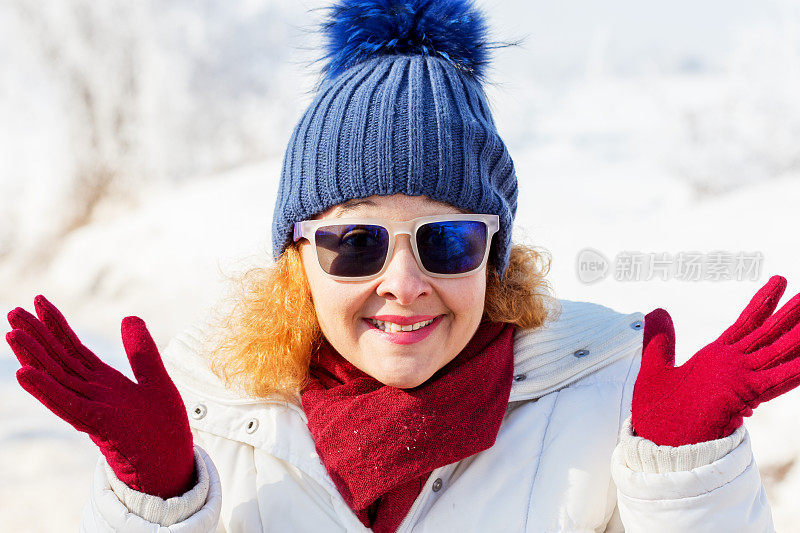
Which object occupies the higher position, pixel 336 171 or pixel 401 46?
pixel 401 46

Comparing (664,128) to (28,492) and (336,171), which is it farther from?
(28,492)

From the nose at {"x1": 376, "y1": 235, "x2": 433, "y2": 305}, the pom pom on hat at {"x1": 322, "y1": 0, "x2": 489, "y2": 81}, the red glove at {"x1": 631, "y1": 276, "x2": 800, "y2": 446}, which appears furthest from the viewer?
the pom pom on hat at {"x1": 322, "y1": 0, "x2": 489, "y2": 81}

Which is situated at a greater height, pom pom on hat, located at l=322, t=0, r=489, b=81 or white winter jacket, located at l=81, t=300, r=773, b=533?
pom pom on hat, located at l=322, t=0, r=489, b=81

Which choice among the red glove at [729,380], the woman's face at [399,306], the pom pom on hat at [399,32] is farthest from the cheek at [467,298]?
the pom pom on hat at [399,32]

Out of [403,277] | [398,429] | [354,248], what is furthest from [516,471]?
[354,248]

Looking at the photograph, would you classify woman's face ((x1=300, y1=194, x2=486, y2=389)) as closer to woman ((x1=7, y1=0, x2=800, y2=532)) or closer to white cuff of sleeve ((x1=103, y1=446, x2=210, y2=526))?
woman ((x1=7, y1=0, x2=800, y2=532))

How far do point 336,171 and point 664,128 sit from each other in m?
3.59

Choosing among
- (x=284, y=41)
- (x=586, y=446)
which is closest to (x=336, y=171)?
(x=586, y=446)

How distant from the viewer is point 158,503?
1438mm

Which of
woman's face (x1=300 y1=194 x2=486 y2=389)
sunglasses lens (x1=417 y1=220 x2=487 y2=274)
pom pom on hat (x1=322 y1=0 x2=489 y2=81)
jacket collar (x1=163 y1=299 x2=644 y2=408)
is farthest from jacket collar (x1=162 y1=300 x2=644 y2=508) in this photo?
pom pom on hat (x1=322 y1=0 x2=489 y2=81)

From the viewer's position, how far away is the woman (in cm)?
141

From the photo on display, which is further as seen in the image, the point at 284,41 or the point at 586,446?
the point at 284,41

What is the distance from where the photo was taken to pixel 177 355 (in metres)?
1.99

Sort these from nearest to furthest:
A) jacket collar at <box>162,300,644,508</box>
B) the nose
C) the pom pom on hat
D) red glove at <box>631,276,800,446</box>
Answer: red glove at <box>631,276,800,446</box>
the nose
jacket collar at <box>162,300,644,508</box>
the pom pom on hat
